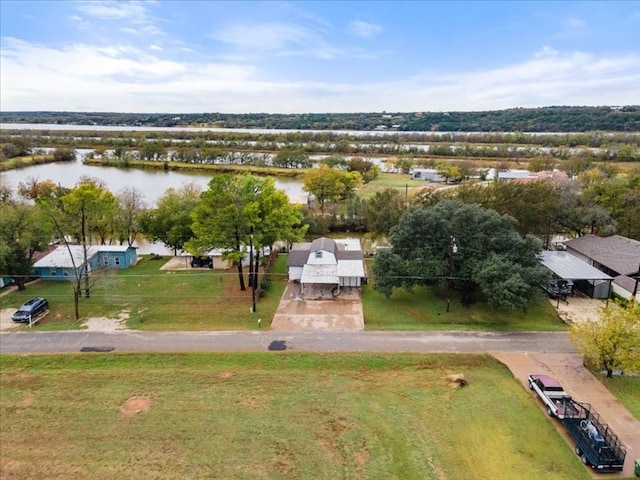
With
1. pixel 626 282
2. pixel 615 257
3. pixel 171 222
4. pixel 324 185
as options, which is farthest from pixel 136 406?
pixel 324 185

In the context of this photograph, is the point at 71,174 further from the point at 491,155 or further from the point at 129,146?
the point at 491,155

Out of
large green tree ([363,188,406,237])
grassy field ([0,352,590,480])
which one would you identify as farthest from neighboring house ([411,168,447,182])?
grassy field ([0,352,590,480])

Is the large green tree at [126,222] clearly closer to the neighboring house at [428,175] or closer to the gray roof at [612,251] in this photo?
the gray roof at [612,251]

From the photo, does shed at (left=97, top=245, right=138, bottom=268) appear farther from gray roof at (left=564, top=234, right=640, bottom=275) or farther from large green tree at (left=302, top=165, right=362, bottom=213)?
gray roof at (left=564, top=234, right=640, bottom=275)

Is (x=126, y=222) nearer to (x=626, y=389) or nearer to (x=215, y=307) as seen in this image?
(x=215, y=307)

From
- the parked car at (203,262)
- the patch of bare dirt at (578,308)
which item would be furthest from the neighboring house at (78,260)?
the patch of bare dirt at (578,308)
